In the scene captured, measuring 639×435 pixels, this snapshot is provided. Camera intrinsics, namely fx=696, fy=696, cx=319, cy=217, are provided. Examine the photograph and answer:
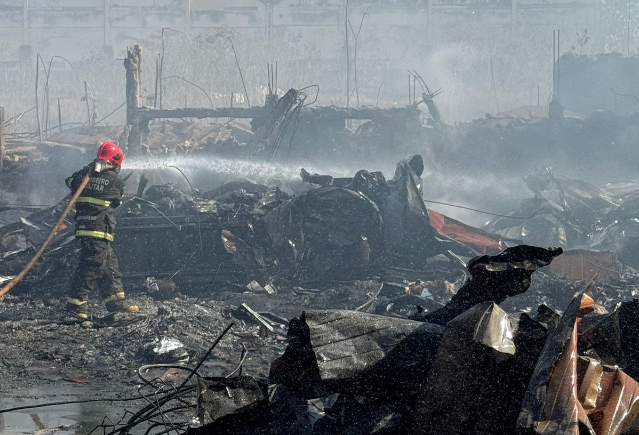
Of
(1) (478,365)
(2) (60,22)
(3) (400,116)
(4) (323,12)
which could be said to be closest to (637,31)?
(4) (323,12)

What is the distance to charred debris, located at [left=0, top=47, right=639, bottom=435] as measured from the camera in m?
2.95

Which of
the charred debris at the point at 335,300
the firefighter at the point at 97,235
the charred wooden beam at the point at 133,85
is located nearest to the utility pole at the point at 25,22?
the charred debris at the point at 335,300

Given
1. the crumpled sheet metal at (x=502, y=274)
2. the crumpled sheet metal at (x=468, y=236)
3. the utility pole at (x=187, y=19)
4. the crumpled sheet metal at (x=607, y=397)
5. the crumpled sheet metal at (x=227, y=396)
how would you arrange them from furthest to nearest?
the utility pole at (x=187, y=19)
the crumpled sheet metal at (x=468, y=236)
the crumpled sheet metal at (x=502, y=274)
the crumpled sheet metal at (x=227, y=396)
the crumpled sheet metal at (x=607, y=397)

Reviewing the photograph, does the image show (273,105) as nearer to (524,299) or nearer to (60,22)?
(524,299)

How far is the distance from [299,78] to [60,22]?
1333 centimetres

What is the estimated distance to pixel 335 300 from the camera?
8570mm

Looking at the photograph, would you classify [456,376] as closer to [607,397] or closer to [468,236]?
[607,397]

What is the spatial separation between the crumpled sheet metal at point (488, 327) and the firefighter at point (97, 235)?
540cm

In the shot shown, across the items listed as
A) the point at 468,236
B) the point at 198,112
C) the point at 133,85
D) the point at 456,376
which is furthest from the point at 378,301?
the point at 133,85

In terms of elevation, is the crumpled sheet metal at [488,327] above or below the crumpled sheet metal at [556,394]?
above

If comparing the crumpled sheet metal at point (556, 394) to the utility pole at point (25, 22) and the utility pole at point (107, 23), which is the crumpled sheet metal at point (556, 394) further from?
the utility pole at point (25, 22)

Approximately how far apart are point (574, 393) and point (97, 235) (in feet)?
19.5

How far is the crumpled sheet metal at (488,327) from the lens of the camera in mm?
2910

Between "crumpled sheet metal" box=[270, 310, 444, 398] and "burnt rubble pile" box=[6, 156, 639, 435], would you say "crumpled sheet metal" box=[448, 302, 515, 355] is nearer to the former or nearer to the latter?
"burnt rubble pile" box=[6, 156, 639, 435]
